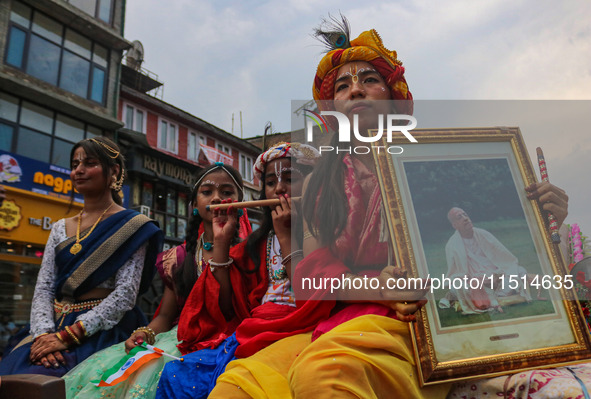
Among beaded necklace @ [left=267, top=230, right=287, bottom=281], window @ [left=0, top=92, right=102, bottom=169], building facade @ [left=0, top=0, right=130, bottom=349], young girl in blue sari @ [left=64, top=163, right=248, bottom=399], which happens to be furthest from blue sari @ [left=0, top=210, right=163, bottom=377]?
window @ [left=0, top=92, right=102, bottom=169]

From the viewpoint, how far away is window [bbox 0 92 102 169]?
430 inches

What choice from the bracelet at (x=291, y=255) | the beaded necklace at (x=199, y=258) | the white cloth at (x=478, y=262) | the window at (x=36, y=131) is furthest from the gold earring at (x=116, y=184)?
the window at (x=36, y=131)

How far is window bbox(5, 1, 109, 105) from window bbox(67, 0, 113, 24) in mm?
926

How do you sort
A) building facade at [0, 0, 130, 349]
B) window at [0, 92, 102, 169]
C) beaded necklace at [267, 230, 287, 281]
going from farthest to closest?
window at [0, 92, 102, 169] < building facade at [0, 0, 130, 349] < beaded necklace at [267, 230, 287, 281]

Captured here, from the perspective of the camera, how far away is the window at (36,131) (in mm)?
10930

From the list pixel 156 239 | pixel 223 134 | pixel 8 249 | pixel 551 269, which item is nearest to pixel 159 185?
pixel 223 134

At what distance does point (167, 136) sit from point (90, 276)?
1517 cm

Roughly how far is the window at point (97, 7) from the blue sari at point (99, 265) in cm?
1340

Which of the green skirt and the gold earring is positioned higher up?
the gold earring

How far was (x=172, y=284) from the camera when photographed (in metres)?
3.11

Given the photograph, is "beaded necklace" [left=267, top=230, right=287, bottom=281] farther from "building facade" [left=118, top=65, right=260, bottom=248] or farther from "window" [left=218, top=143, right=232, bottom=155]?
"window" [left=218, top=143, right=232, bottom=155]

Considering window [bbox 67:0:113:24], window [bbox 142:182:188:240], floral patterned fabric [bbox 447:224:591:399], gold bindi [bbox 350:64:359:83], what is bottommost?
floral patterned fabric [bbox 447:224:591:399]

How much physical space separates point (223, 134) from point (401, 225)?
728 inches

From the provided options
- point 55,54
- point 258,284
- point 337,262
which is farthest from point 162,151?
point 337,262
